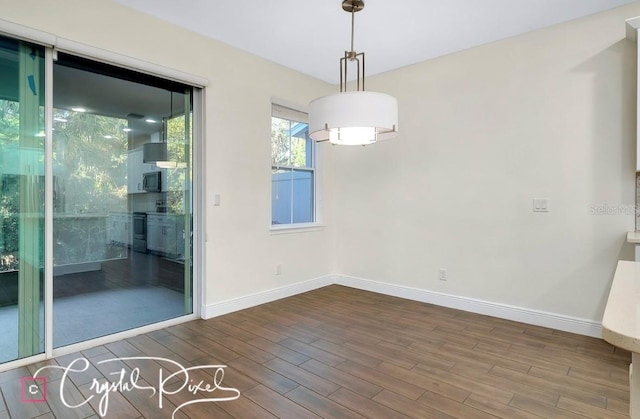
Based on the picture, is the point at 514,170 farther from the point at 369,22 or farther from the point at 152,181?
the point at 152,181

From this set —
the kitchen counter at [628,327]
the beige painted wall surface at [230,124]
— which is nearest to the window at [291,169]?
the beige painted wall surface at [230,124]

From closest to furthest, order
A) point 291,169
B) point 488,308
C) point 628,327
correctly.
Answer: point 628,327 < point 488,308 < point 291,169

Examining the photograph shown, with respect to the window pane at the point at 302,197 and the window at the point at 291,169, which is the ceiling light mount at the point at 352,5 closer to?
the window at the point at 291,169

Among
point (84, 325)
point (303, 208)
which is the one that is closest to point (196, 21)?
point (303, 208)

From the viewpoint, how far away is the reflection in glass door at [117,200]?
8.71ft

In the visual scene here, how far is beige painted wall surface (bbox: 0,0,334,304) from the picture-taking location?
2.77m

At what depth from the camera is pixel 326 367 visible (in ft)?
8.08

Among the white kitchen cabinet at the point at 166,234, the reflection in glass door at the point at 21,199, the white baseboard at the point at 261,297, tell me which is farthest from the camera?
the white baseboard at the point at 261,297

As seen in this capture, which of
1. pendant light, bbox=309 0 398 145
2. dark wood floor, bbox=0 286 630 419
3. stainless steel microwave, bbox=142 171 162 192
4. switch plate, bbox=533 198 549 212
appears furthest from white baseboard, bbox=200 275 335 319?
switch plate, bbox=533 198 549 212

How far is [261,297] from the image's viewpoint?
12.8ft

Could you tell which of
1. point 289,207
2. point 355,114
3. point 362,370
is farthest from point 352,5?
point 362,370

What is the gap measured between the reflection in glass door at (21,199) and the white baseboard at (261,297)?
132cm

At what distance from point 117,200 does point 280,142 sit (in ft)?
6.45

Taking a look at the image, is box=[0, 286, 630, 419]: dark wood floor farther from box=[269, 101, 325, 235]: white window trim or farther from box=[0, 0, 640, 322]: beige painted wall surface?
box=[269, 101, 325, 235]: white window trim
